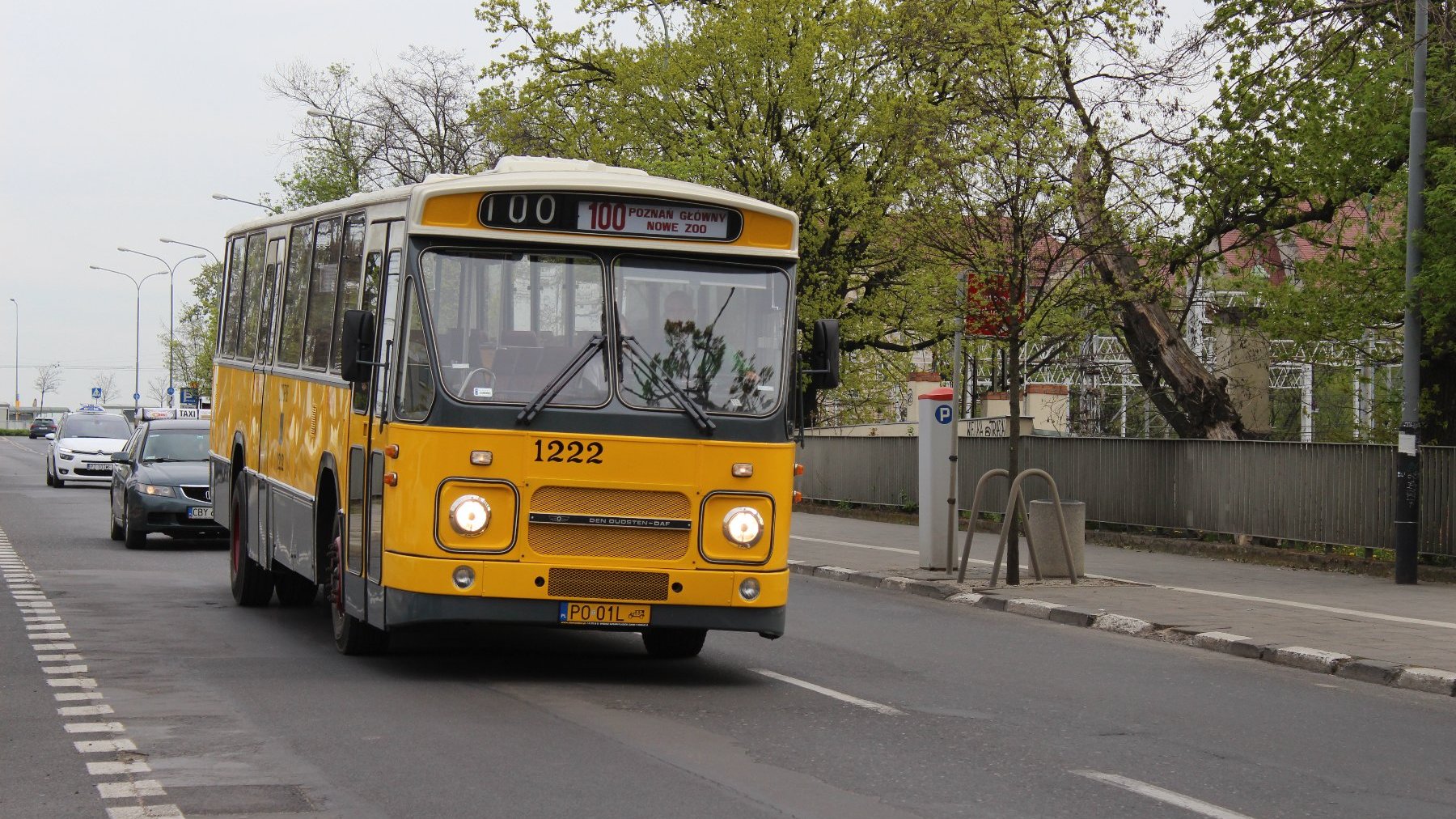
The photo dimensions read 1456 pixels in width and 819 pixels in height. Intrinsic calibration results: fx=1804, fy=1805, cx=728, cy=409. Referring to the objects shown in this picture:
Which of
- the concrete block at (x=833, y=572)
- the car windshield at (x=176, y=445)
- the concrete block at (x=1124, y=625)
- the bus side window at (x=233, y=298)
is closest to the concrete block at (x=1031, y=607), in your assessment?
the concrete block at (x=1124, y=625)

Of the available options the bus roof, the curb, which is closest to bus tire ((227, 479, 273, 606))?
the bus roof

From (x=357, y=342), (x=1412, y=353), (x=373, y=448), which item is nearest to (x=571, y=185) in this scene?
(x=357, y=342)

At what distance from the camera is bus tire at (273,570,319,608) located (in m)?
15.4

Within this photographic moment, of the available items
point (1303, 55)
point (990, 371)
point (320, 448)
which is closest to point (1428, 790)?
point (320, 448)

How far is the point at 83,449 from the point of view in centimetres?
4244

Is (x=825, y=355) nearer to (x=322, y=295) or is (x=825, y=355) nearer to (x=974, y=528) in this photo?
(x=322, y=295)

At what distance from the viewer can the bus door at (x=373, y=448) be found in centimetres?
1071

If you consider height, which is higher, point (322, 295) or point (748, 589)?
point (322, 295)

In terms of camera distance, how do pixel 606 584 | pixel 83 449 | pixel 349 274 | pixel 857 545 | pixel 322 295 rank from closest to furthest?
pixel 606 584, pixel 349 274, pixel 322 295, pixel 857 545, pixel 83 449

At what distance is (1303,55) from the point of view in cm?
1958

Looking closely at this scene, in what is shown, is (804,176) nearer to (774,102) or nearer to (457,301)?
(774,102)

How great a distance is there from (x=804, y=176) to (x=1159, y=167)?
14.9 metres

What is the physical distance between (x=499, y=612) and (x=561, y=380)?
1374mm

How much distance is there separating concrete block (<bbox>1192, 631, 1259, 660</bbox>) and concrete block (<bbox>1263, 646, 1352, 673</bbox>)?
21cm
